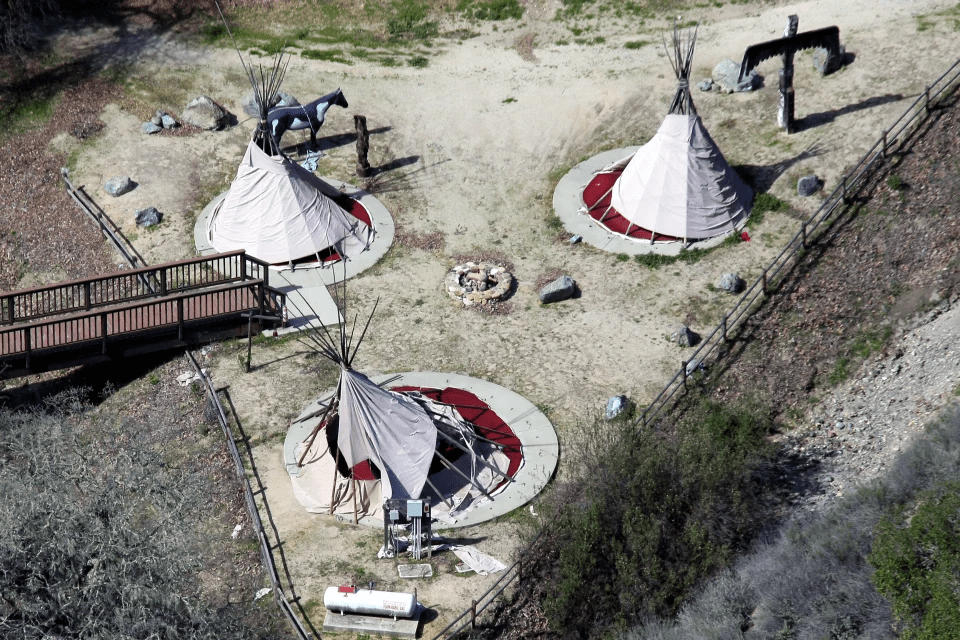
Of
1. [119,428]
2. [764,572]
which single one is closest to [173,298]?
[119,428]

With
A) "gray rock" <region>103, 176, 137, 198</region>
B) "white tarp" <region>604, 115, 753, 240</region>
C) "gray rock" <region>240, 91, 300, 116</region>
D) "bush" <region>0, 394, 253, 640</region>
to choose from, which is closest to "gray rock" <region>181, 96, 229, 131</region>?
"gray rock" <region>240, 91, 300, 116</region>

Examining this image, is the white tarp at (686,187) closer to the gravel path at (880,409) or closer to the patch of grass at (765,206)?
the patch of grass at (765,206)

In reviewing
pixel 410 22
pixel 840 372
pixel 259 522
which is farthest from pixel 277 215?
pixel 840 372

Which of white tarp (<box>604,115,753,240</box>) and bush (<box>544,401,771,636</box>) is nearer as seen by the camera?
bush (<box>544,401,771,636</box>)

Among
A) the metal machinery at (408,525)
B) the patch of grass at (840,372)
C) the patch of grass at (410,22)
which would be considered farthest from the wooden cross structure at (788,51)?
the metal machinery at (408,525)

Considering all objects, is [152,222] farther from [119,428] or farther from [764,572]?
[764,572]

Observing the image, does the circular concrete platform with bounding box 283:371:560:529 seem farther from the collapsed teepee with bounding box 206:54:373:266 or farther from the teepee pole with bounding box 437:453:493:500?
the collapsed teepee with bounding box 206:54:373:266

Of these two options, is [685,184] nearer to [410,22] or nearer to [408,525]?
[408,525]
